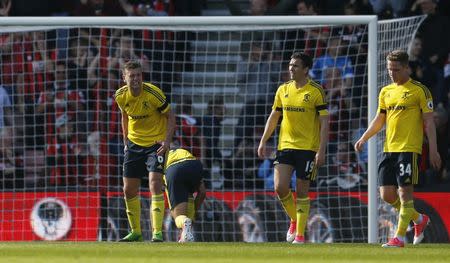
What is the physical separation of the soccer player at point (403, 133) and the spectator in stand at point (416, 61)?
4493mm

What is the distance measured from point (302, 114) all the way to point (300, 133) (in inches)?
8.0

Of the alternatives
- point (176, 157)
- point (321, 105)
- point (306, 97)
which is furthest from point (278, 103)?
point (176, 157)

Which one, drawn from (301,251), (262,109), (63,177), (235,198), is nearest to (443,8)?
(262,109)

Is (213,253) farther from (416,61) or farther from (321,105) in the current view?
(416,61)

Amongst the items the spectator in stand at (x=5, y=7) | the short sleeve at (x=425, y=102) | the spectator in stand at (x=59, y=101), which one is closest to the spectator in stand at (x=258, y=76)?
the spectator in stand at (x=59, y=101)

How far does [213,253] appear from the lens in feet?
38.3

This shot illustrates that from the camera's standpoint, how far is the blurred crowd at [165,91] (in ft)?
55.9

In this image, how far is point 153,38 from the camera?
1808 cm

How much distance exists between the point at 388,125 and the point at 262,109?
4.52 metres

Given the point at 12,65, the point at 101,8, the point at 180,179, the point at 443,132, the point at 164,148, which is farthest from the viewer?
the point at 101,8

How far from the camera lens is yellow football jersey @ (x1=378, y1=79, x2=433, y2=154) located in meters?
12.9

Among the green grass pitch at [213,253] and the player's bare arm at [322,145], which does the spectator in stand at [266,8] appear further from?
the green grass pitch at [213,253]

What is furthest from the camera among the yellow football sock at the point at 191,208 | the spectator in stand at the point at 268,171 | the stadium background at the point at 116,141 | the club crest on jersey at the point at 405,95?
the spectator in stand at the point at 268,171

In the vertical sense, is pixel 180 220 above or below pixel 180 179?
below
